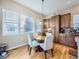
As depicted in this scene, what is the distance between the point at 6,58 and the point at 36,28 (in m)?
A: 4.13

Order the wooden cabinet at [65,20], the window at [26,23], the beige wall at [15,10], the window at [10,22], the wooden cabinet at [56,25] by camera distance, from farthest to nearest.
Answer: the wooden cabinet at [56,25], the wooden cabinet at [65,20], the window at [26,23], the window at [10,22], the beige wall at [15,10]

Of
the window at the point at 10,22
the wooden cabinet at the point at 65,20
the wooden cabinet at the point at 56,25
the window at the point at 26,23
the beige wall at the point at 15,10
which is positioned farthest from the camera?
the wooden cabinet at the point at 56,25

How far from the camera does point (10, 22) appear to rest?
4684mm

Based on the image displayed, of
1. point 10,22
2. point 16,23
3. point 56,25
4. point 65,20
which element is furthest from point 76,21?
point 10,22

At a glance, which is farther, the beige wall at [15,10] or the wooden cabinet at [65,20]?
the wooden cabinet at [65,20]

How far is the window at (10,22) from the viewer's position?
432 centimetres

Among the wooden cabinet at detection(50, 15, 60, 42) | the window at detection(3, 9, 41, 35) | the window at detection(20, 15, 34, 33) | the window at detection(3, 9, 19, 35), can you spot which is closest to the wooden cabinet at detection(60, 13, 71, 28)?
the wooden cabinet at detection(50, 15, 60, 42)

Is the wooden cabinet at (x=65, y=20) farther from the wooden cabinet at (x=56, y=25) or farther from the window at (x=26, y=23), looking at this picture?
the window at (x=26, y=23)

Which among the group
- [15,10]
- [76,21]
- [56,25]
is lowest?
[56,25]

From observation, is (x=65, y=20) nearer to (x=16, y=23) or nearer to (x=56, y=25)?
(x=56, y=25)

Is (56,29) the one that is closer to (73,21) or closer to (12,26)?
(73,21)

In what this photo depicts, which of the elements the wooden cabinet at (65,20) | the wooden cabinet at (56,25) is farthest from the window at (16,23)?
the wooden cabinet at (65,20)

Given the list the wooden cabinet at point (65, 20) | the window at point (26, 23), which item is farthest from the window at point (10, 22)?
the wooden cabinet at point (65, 20)

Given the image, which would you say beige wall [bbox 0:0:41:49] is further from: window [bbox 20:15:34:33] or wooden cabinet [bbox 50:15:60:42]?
wooden cabinet [bbox 50:15:60:42]
